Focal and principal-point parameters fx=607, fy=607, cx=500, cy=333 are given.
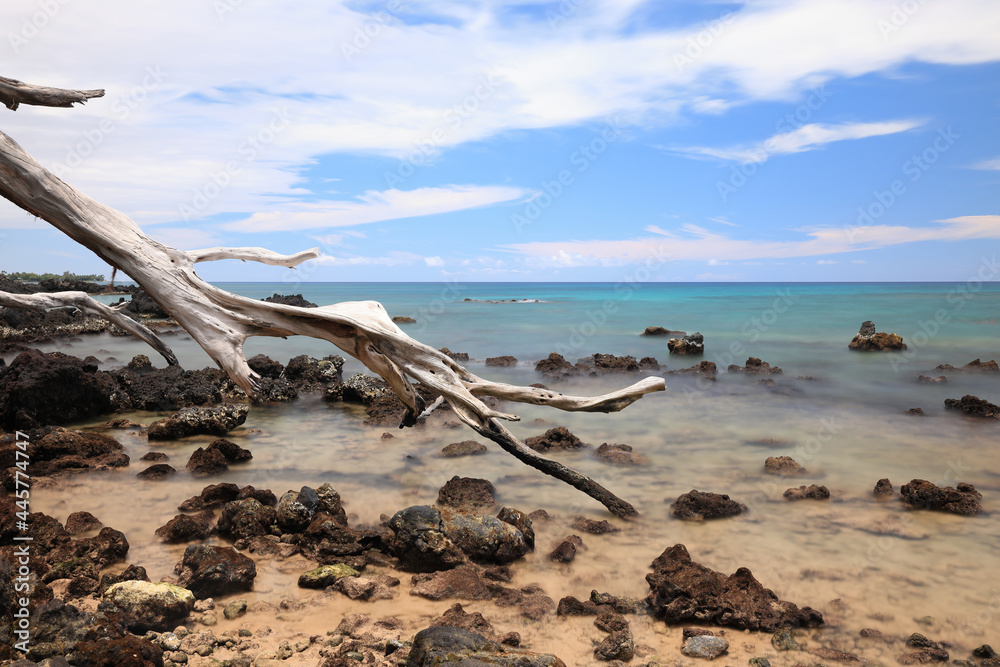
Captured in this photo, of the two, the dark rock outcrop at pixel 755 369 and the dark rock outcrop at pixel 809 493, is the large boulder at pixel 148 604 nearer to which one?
the dark rock outcrop at pixel 809 493

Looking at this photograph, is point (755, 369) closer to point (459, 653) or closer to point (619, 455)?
point (619, 455)

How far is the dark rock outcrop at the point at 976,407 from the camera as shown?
1127 centimetres

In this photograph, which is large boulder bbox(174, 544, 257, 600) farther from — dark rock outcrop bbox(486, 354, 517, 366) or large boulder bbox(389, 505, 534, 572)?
dark rock outcrop bbox(486, 354, 517, 366)

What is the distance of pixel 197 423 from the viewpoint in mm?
9078

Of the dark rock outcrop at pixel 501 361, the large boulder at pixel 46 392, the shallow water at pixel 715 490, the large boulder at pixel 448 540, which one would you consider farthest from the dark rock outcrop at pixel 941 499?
the dark rock outcrop at pixel 501 361

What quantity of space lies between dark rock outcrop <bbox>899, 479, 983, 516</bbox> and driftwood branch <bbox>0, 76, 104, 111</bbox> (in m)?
9.41

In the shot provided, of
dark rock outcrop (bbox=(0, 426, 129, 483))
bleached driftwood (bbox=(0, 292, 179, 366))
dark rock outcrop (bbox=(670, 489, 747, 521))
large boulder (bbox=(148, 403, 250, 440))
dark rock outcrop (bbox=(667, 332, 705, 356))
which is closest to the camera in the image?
bleached driftwood (bbox=(0, 292, 179, 366))

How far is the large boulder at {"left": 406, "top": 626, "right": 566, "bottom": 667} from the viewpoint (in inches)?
123

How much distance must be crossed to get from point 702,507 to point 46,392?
30.6 ft

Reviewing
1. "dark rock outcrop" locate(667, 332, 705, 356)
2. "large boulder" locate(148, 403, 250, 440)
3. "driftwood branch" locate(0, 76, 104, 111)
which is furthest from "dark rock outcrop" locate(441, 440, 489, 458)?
"dark rock outcrop" locate(667, 332, 705, 356)

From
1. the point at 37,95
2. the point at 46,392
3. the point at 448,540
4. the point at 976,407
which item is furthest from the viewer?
the point at 976,407

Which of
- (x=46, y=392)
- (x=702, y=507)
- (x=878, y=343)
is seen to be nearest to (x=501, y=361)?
(x=46, y=392)

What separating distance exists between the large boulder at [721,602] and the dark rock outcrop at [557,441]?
4249 millimetres

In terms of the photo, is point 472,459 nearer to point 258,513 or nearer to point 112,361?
point 258,513
